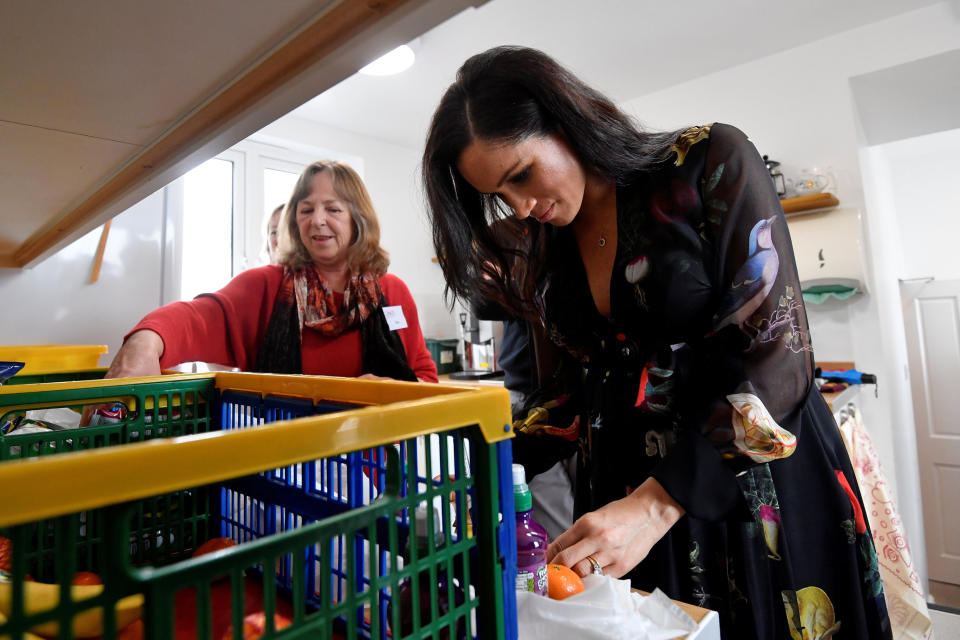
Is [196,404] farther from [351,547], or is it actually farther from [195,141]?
[351,547]

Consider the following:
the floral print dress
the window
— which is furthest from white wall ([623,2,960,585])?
the window

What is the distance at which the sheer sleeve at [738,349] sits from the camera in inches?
25.7

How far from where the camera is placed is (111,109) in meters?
0.49

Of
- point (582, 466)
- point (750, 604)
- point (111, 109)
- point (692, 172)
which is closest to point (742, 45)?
point (692, 172)

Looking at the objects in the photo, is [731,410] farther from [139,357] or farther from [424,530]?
[139,357]

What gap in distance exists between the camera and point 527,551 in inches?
19.4

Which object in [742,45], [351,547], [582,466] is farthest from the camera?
[742,45]

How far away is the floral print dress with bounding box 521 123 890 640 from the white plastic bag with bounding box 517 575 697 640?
0.63 feet

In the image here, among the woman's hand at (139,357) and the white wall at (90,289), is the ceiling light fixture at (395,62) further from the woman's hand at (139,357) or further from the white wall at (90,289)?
the woman's hand at (139,357)

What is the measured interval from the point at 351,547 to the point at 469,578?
0.39 ft

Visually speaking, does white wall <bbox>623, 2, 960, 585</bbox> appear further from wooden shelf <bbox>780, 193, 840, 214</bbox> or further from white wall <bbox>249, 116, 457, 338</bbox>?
white wall <bbox>249, 116, 457, 338</bbox>

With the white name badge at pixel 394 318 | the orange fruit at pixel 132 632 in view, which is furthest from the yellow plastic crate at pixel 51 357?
the orange fruit at pixel 132 632

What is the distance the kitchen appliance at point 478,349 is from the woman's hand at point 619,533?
2.34 meters

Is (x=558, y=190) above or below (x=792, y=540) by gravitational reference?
above
